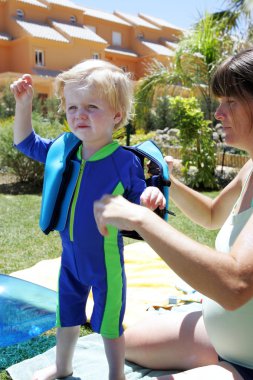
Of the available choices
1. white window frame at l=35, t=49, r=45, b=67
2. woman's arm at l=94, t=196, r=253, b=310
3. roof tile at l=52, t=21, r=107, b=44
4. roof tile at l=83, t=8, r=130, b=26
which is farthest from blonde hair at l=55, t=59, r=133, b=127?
roof tile at l=83, t=8, r=130, b=26

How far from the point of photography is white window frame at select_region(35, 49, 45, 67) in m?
27.5

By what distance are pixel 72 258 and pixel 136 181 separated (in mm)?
508

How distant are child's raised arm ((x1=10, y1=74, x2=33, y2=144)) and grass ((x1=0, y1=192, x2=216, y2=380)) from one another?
55.6 inches

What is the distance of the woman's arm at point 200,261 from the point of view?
1380 mm

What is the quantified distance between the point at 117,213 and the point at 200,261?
31 cm

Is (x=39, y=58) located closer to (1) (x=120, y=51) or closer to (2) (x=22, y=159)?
(1) (x=120, y=51)

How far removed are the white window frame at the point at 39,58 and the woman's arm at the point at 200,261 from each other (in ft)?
91.4

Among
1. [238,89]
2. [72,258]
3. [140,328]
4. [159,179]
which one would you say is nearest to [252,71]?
[238,89]

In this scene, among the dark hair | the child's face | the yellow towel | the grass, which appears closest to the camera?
the dark hair

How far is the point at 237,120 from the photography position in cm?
187

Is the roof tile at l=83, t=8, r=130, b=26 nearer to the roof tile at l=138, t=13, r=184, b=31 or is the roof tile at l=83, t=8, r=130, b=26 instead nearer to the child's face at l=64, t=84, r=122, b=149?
the roof tile at l=138, t=13, r=184, b=31

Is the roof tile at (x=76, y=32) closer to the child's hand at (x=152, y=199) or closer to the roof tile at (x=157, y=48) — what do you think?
the roof tile at (x=157, y=48)

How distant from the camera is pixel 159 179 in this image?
222cm

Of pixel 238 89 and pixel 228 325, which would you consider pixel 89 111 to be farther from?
pixel 228 325
